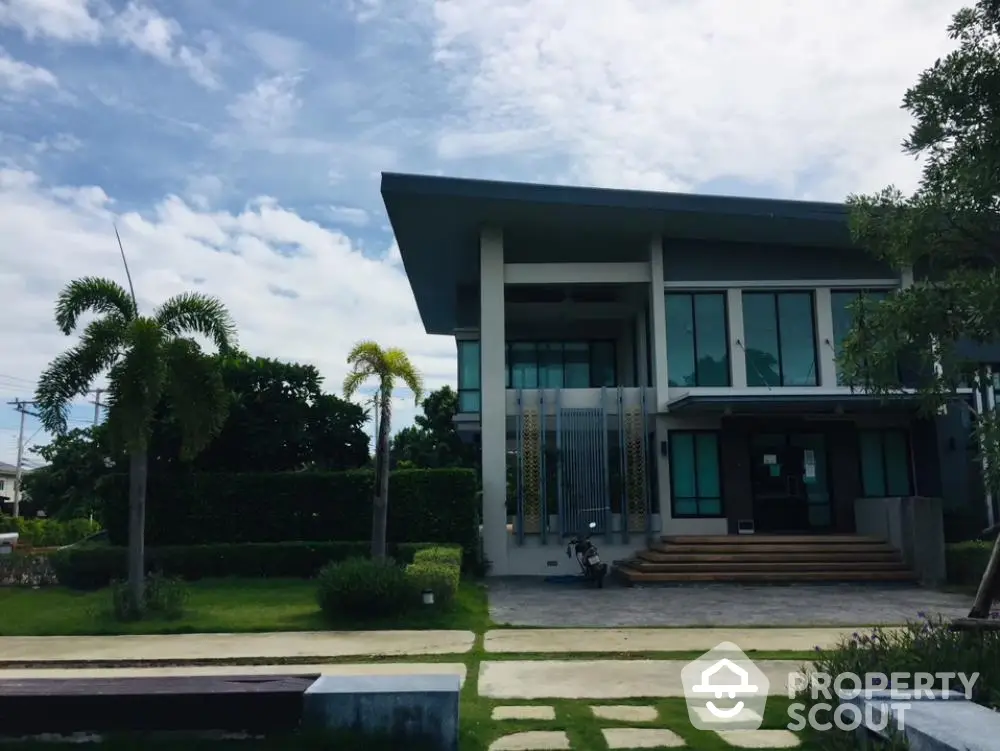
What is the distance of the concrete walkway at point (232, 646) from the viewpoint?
8.96 metres

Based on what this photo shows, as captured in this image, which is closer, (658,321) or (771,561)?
(771,561)

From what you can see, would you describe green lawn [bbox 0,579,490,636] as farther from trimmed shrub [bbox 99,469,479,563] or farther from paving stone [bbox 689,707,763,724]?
paving stone [bbox 689,707,763,724]

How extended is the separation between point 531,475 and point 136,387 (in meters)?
9.02

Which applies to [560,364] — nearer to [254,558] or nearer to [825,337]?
[825,337]

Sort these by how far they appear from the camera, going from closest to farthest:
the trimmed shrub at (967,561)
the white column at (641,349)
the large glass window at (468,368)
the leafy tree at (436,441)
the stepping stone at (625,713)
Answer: the stepping stone at (625,713) → the trimmed shrub at (967,561) → the white column at (641,349) → the large glass window at (468,368) → the leafy tree at (436,441)

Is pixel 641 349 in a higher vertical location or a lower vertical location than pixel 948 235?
higher

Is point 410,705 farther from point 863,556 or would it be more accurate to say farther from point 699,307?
point 699,307

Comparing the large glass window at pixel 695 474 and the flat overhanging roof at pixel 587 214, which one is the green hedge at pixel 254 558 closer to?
the large glass window at pixel 695 474

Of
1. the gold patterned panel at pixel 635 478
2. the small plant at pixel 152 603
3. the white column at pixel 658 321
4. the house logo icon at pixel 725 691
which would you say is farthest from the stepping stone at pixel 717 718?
the white column at pixel 658 321

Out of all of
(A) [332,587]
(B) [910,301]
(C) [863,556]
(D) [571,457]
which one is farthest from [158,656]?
(C) [863,556]

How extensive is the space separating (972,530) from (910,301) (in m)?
13.5

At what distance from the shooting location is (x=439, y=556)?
1412cm

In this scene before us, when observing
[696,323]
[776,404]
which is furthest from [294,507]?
[776,404]

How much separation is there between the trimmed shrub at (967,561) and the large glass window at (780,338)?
478 cm
